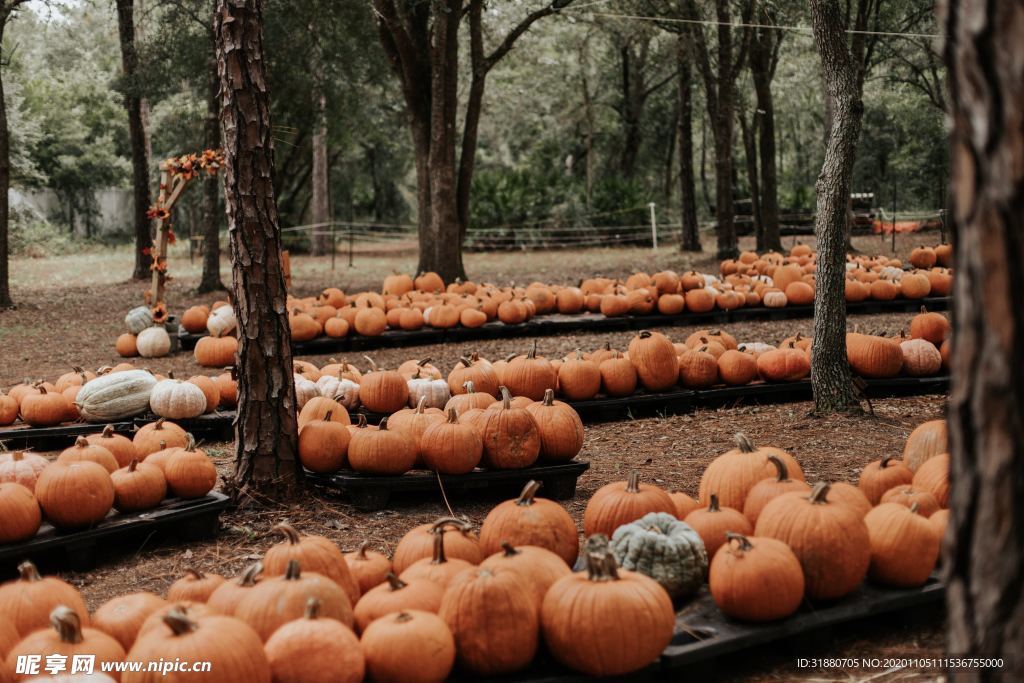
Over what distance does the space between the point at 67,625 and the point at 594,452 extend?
4.51m

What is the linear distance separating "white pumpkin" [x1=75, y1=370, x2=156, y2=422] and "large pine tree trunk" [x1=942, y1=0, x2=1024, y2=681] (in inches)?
253

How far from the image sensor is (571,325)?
11.9 m

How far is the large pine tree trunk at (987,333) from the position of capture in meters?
1.74

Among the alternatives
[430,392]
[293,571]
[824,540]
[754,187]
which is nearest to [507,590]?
[293,571]

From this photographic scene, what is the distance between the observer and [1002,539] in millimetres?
1808

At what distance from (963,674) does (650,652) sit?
4.64 ft

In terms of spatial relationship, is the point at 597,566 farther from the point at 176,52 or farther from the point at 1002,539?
the point at 176,52

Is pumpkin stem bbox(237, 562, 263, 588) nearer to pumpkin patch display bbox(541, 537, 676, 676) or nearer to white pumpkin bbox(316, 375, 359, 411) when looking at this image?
pumpkin patch display bbox(541, 537, 676, 676)

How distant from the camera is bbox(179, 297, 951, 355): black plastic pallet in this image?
37.2 ft

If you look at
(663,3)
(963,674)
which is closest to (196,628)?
(963,674)

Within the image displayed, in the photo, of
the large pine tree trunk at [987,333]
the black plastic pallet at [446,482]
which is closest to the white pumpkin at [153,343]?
the black plastic pallet at [446,482]

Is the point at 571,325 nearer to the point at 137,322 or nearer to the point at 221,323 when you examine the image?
the point at 221,323

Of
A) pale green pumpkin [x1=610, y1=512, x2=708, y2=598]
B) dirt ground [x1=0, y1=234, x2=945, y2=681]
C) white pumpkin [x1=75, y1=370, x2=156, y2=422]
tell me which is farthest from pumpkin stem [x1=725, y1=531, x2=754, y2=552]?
white pumpkin [x1=75, y1=370, x2=156, y2=422]

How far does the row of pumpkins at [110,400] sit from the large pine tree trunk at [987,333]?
6014 mm
